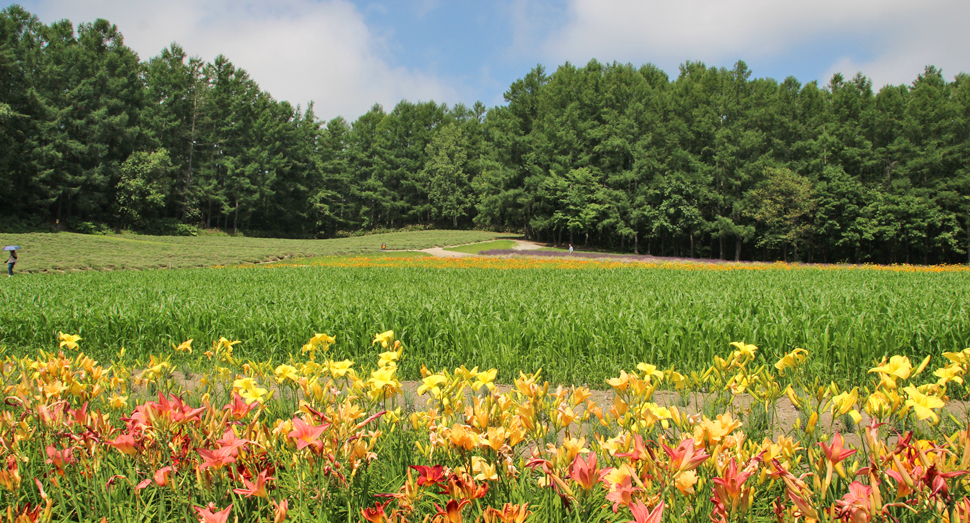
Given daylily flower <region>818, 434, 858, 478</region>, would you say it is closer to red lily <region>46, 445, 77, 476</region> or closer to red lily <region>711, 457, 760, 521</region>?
red lily <region>711, 457, 760, 521</region>

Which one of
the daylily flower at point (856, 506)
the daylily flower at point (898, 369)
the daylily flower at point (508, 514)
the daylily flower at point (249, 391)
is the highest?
the daylily flower at point (898, 369)

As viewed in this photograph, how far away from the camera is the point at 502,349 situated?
483 centimetres

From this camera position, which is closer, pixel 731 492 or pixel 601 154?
pixel 731 492

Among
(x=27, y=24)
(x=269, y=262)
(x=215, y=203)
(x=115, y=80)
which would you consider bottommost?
(x=269, y=262)

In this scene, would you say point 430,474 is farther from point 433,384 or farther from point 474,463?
point 433,384

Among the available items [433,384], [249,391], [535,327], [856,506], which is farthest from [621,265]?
[856,506]

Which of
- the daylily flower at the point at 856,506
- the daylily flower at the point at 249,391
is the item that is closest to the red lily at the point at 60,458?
the daylily flower at the point at 249,391

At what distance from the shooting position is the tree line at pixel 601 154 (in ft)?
115

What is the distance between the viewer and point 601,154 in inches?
1761

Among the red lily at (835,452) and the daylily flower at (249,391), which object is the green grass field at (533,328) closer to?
the daylily flower at (249,391)

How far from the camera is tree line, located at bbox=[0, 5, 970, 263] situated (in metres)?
34.9

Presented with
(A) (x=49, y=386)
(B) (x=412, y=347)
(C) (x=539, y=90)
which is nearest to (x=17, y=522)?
(A) (x=49, y=386)

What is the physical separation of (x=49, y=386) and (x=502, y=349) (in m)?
3.54

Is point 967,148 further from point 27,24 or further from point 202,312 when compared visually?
point 27,24
